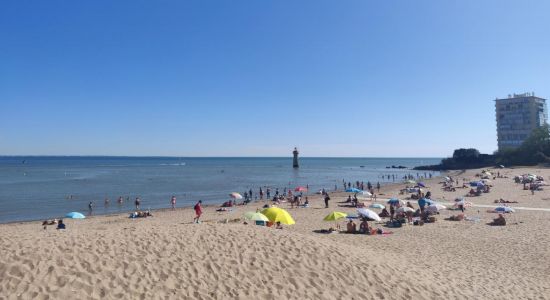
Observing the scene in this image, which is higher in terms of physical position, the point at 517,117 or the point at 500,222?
the point at 517,117

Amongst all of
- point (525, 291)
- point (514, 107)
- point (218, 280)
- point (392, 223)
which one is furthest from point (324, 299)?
point (514, 107)

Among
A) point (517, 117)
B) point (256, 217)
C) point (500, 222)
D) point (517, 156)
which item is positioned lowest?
point (500, 222)

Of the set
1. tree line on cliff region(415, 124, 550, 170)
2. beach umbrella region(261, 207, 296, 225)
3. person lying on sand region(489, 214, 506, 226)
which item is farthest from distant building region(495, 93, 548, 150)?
beach umbrella region(261, 207, 296, 225)

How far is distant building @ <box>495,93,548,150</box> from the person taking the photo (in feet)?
380

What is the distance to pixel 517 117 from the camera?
387ft

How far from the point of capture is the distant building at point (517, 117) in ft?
380

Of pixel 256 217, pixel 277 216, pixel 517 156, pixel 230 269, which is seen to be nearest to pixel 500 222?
pixel 277 216

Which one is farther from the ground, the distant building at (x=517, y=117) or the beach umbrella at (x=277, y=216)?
the distant building at (x=517, y=117)

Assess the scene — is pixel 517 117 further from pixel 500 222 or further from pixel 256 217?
pixel 256 217

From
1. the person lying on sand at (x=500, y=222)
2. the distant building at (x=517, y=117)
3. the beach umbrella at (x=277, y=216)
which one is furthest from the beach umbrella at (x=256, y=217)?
the distant building at (x=517, y=117)

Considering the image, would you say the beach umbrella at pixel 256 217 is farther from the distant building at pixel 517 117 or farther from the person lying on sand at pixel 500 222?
the distant building at pixel 517 117

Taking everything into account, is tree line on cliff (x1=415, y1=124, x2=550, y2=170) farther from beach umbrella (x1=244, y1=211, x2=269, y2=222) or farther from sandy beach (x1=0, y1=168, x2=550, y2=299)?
beach umbrella (x1=244, y1=211, x2=269, y2=222)

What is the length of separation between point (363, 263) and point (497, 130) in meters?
135

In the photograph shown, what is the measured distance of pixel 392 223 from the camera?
66.7 feet
